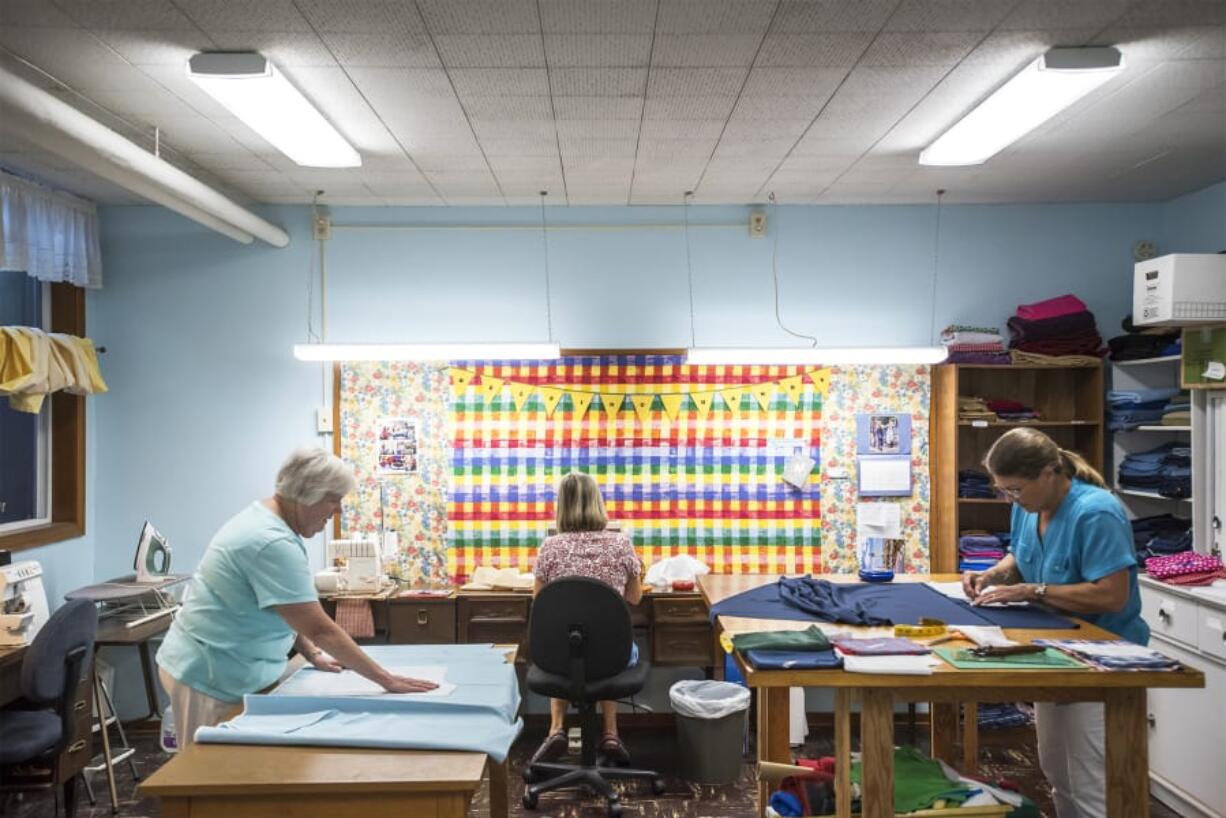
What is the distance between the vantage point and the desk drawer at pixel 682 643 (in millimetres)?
4676

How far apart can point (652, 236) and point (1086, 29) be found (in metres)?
2.72

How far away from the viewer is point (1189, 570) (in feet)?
12.7

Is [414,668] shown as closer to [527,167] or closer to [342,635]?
[342,635]

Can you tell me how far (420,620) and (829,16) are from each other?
3.55 meters

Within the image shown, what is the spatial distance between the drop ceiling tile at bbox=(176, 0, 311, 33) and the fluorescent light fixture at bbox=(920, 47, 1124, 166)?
7.85ft

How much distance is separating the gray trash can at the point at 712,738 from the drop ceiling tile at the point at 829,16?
9.87 ft

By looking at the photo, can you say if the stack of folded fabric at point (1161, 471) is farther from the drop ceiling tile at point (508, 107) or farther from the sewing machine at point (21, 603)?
the sewing machine at point (21, 603)

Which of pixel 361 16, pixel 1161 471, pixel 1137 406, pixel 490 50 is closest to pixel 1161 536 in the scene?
pixel 1161 471

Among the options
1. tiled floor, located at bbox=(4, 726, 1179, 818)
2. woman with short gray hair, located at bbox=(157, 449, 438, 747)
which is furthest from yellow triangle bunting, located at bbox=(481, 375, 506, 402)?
woman with short gray hair, located at bbox=(157, 449, 438, 747)

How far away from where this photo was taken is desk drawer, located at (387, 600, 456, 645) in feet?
15.3

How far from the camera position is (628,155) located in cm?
411

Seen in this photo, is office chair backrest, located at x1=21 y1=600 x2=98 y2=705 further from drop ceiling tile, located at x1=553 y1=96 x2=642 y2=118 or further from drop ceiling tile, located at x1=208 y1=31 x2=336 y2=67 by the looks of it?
drop ceiling tile, located at x1=553 y1=96 x2=642 y2=118

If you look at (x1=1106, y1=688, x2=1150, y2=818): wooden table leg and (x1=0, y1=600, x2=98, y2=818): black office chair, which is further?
(x1=0, y1=600, x2=98, y2=818): black office chair

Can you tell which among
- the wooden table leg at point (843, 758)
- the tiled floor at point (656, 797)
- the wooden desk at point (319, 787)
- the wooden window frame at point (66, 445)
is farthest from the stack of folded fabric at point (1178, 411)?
the wooden window frame at point (66, 445)
